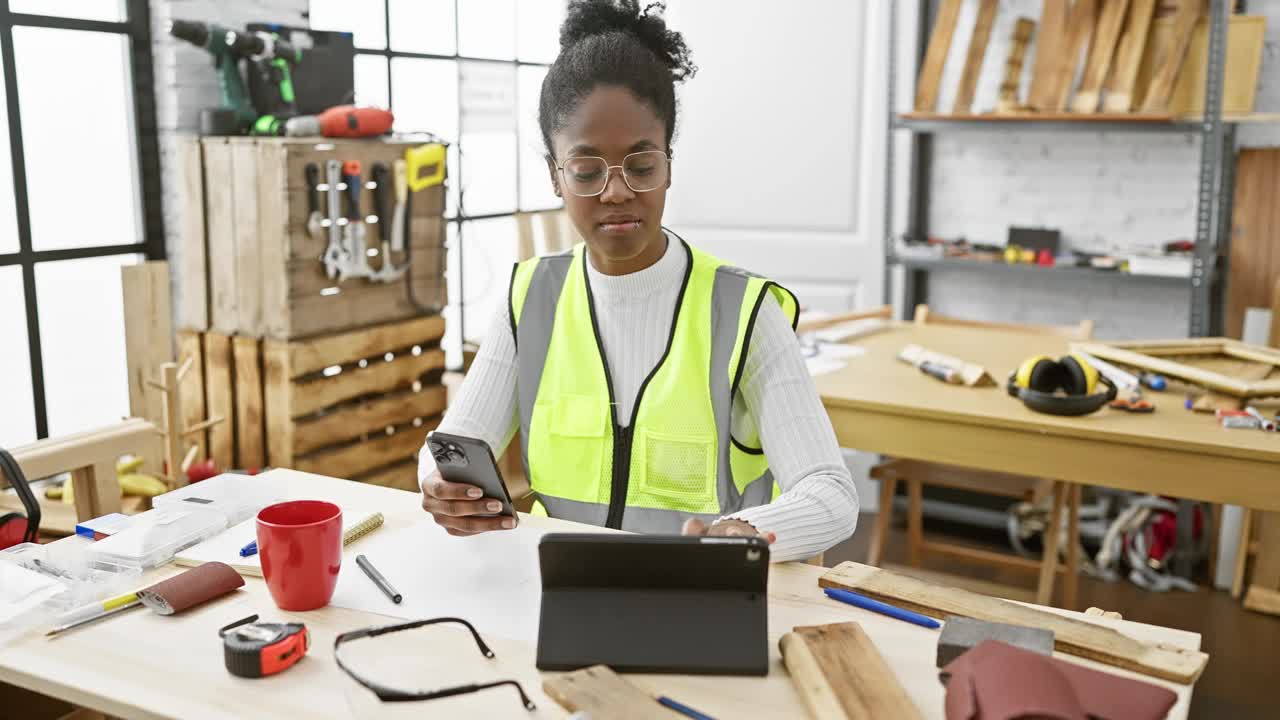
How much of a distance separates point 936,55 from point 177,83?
2.65 m

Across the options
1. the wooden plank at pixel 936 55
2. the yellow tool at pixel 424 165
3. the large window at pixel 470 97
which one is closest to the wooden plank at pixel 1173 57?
the wooden plank at pixel 936 55

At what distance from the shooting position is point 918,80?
4.30 meters

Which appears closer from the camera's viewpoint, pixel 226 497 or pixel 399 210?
pixel 226 497

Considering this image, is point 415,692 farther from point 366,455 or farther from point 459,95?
point 459,95

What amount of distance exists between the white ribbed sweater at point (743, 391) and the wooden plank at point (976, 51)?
2887mm

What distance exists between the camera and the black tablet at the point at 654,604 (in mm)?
1097

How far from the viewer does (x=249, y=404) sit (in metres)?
3.06

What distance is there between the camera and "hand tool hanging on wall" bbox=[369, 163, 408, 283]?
319 cm

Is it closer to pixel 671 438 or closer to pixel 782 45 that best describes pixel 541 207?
pixel 782 45

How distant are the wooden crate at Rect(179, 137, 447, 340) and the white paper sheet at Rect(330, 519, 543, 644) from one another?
5.45 ft

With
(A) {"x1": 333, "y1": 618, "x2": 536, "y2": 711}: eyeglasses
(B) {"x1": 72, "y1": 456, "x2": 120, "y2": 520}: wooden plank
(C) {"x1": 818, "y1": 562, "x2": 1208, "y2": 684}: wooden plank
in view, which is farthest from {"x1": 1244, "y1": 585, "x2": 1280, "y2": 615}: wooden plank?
(B) {"x1": 72, "y1": 456, "x2": 120, "y2": 520}: wooden plank

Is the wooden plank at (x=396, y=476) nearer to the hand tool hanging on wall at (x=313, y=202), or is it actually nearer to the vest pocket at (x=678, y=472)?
the hand tool hanging on wall at (x=313, y=202)

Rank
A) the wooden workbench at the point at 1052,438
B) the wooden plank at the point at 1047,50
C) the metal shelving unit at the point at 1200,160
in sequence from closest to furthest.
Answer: the wooden workbench at the point at 1052,438 → the metal shelving unit at the point at 1200,160 → the wooden plank at the point at 1047,50

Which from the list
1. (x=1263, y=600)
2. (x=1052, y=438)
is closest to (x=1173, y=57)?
(x=1263, y=600)
